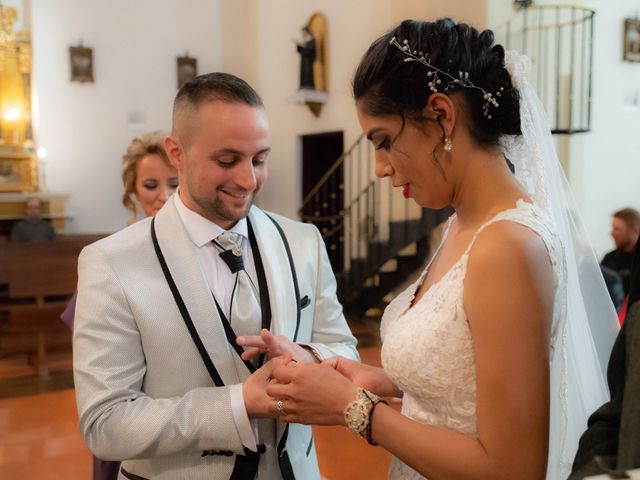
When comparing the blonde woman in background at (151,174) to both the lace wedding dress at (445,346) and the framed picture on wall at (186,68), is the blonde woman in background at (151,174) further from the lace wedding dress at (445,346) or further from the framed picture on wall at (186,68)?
the framed picture on wall at (186,68)

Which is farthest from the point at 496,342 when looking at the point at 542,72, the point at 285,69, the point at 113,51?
the point at 113,51

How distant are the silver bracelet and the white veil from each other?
0.41 m

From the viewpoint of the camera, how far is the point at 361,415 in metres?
1.30

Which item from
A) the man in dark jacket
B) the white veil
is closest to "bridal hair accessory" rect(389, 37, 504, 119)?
the white veil

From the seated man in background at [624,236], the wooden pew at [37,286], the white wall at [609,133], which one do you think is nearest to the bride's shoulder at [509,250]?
the seated man in background at [624,236]

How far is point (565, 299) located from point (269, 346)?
26.5 inches

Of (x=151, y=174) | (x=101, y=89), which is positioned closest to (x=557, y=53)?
(x=151, y=174)

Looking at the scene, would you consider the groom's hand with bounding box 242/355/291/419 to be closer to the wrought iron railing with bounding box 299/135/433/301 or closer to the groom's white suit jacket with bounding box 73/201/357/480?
the groom's white suit jacket with bounding box 73/201/357/480

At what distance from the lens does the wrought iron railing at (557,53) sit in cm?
707

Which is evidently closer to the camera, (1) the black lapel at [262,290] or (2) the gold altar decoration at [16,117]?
(1) the black lapel at [262,290]

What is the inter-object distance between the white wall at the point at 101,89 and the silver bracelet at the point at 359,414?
31.7 feet

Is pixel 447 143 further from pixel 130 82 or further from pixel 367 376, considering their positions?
pixel 130 82

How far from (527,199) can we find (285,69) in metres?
9.39

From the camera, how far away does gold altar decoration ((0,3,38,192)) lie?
378 inches
